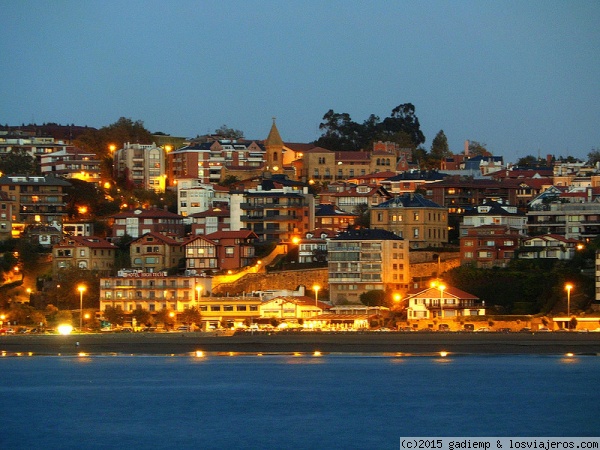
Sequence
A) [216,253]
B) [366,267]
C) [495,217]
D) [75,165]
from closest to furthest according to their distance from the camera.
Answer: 1. [366,267]
2. [216,253]
3. [495,217]
4. [75,165]

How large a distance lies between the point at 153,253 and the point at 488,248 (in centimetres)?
2135

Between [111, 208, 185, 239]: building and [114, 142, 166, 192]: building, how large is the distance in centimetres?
1434

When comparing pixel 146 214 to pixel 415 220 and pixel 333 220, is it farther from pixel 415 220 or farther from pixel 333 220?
pixel 415 220

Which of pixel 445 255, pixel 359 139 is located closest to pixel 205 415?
pixel 445 255

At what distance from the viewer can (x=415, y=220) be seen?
87.1m

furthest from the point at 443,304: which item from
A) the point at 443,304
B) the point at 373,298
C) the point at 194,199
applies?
the point at 194,199

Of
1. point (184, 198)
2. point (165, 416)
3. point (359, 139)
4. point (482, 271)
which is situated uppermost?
point (359, 139)

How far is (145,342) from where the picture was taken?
7181cm

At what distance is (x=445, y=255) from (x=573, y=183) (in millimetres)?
25512

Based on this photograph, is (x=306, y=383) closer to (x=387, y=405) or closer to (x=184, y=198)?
(x=387, y=405)

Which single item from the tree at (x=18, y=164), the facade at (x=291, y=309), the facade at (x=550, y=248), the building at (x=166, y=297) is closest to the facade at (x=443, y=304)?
the facade at (x=291, y=309)

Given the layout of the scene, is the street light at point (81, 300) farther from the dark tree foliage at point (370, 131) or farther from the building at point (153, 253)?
the dark tree foliage at point (370, 131)

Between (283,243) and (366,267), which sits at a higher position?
(283,243)

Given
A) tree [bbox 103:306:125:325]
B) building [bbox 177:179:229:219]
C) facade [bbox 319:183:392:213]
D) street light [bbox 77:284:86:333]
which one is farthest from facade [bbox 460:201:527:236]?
street light [bbox 77:284:86:333]
